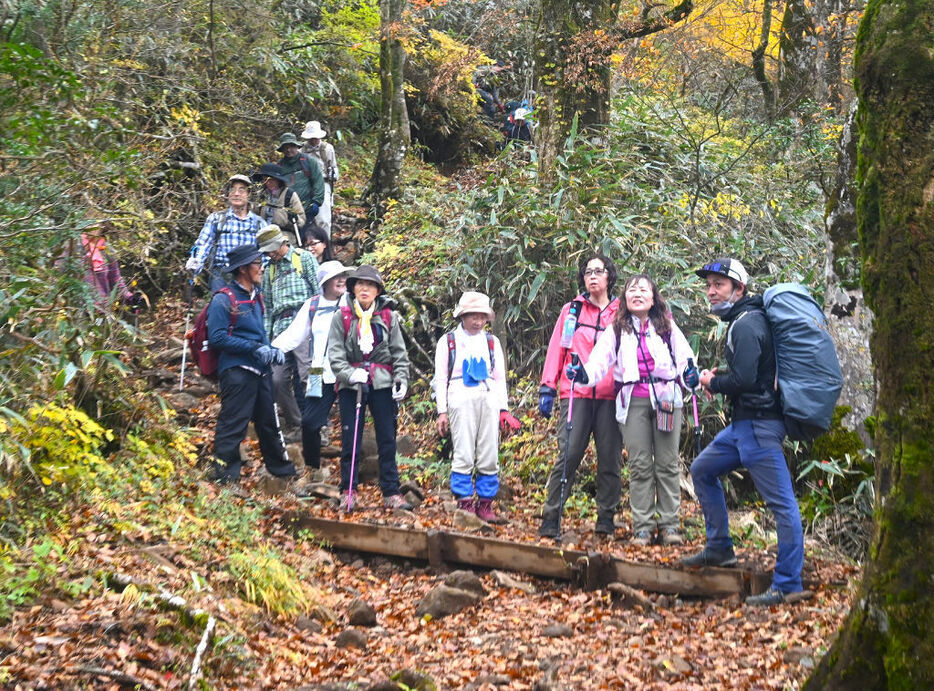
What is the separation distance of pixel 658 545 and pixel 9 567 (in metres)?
5.01

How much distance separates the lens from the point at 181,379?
36.8ft

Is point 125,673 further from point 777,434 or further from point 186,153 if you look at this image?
point 186,153

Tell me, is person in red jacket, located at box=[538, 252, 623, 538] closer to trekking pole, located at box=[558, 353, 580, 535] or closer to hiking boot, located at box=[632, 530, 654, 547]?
trekking pole, located at box=[558, 353, 580, 535]

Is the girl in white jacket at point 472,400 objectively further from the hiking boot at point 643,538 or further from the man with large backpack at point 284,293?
the man with large backpack at point 284,293

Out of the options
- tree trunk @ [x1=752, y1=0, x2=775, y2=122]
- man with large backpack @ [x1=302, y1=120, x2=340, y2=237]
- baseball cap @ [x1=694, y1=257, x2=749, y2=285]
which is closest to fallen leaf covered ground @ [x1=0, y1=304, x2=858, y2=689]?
baseball cap @ [x1=694, y1=257, x2=749, y2=285]

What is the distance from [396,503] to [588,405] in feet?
7.01

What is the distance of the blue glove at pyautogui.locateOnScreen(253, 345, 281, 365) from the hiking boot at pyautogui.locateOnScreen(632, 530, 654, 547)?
3633mm

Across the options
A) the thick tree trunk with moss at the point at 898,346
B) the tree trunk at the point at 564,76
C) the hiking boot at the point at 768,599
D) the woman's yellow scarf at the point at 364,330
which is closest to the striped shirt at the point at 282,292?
the woman's yellow scarf at the point at 364,330

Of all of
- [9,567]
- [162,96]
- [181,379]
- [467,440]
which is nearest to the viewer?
[9,567]

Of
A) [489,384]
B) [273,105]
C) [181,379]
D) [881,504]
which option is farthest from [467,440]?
[273,105]

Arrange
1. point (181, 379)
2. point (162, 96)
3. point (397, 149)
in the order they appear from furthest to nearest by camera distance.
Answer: point (397, 149), point (162, 96), point (181, 379)

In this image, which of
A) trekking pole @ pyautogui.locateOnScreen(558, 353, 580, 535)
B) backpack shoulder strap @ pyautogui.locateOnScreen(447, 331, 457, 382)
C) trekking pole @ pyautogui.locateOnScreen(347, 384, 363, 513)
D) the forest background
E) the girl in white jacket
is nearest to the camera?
the forest background

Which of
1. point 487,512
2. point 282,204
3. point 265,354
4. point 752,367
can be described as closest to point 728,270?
point 752,367

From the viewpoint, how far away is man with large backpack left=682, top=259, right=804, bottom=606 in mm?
5965
